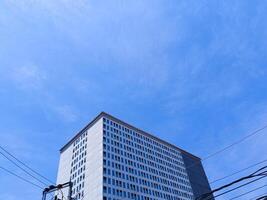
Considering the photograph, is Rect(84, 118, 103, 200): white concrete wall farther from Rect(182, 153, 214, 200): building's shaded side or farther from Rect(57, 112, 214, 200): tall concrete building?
Rect(182, 153, 214, 200): building's shaded side

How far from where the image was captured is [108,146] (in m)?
83.1

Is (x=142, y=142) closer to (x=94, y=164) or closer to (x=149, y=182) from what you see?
(x=149, y=182)

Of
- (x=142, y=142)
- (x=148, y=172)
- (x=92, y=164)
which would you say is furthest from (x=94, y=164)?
(x=142, y=142)

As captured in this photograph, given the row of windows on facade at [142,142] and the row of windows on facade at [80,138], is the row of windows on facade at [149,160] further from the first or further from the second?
the row of windows on facade at [80,138]

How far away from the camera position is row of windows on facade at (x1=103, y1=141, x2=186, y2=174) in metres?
84.0

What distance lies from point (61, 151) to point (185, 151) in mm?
60163

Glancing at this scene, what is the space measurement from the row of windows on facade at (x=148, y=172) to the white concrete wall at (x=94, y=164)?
3.28m

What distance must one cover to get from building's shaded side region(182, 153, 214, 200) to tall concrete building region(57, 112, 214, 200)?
0.66 metres

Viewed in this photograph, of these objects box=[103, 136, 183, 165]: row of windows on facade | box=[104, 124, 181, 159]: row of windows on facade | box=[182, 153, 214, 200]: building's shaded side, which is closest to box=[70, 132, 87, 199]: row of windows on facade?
box=[103, 136, 183, 165]: row of windows on facade

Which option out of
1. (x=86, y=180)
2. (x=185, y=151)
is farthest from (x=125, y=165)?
(x=185, y=151)

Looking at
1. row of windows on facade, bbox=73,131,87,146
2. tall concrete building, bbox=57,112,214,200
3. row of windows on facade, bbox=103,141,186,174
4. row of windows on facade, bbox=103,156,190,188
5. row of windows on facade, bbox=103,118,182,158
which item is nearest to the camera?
tall concrete building, bbox=57,112,214,200

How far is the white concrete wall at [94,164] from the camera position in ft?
232

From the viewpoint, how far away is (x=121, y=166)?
81125mm

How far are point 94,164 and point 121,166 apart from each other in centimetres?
875
